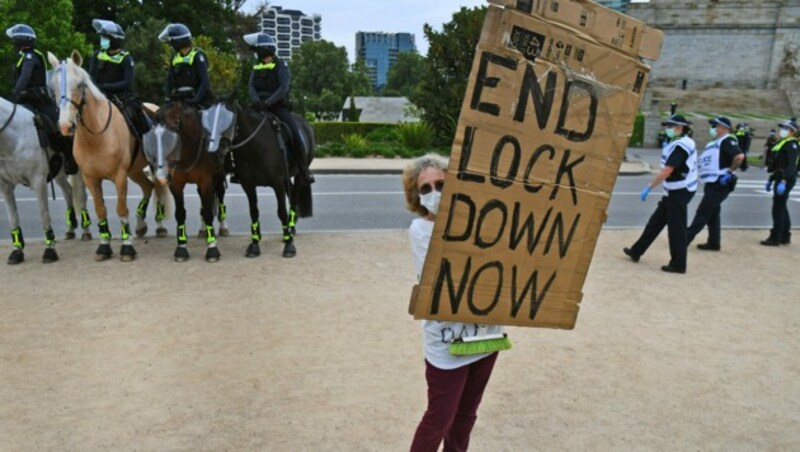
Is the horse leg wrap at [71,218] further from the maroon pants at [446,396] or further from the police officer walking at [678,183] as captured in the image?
the police officer walking at [678,183]

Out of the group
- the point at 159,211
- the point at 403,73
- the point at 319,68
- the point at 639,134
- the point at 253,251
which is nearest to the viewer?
the point at 253,251

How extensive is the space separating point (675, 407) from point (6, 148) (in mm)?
7689

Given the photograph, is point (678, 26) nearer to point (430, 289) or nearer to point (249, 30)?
point (249, 30)

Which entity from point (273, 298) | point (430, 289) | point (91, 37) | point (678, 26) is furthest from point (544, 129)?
point (678, 26)

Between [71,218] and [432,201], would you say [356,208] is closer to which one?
[71,218]

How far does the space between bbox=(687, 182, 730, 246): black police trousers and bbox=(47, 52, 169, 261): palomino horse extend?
7.83 m

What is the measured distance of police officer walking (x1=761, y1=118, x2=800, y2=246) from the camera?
380 inches

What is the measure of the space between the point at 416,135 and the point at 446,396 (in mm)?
20374

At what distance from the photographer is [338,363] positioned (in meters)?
5.09

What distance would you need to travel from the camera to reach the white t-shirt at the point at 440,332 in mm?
3006

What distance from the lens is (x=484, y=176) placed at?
2.61m

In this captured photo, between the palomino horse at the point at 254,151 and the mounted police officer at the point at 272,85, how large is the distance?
204mm

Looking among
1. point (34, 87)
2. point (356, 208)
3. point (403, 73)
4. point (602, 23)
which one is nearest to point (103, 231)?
point (34, 87)

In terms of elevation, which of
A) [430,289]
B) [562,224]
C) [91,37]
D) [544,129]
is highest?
[91,37]
